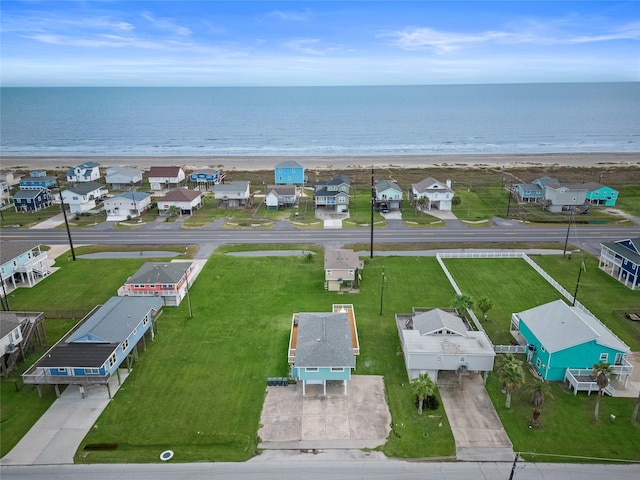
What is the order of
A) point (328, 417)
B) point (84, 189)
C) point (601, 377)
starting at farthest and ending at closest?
point (84, 189), point (328, 417), point (601, 377)

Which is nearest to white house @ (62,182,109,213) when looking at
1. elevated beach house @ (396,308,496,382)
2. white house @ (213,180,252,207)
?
white house @ (213,180,252,207)

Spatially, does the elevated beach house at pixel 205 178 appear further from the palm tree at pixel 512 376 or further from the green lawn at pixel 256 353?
the palm tree at pixel 512 376

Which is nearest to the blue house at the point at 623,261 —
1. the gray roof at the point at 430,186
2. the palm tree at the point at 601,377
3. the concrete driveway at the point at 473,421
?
the palm tree at the point at 601,377

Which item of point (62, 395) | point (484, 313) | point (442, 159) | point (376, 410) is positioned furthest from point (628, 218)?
point (62, 395)

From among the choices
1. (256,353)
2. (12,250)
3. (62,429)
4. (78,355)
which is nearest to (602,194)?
(256,353)

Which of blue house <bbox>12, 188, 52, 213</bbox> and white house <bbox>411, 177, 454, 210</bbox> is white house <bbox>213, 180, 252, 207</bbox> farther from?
blue house <bbox>12, 188, 52, 213</bbox>

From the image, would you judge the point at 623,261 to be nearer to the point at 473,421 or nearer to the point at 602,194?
the point at 473,421

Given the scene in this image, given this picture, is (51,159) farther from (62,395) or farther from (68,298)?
(62,395)
